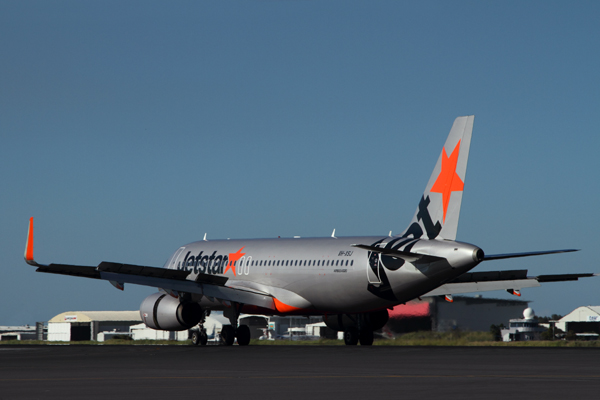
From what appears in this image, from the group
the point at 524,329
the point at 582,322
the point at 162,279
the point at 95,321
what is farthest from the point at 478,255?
the point at 95,321

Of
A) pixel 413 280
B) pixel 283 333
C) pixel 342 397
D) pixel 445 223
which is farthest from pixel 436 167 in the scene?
pixel 283 333

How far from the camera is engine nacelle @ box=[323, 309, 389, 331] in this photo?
3631cm

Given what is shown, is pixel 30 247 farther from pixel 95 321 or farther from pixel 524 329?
pixel 95 321

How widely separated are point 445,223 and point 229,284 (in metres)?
11.4

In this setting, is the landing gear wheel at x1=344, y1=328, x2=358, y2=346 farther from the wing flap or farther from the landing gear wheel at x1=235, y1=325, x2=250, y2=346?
the wing flap

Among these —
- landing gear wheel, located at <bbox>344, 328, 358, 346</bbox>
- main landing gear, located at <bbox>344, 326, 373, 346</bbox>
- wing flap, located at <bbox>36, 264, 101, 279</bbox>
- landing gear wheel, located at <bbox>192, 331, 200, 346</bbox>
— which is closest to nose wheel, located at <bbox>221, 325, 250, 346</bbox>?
landing gear wheel, located at <bbox>192, 331, 200, 346</bbox>

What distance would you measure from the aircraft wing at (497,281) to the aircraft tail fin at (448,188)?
189 inches

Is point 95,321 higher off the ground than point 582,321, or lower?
lower

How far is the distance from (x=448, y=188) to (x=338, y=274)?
18.1 ft

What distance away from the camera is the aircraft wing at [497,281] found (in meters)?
34.0

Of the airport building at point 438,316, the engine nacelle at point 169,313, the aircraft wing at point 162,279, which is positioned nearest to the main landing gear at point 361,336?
the aircraft wing at point 162,279

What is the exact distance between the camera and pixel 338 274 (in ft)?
109

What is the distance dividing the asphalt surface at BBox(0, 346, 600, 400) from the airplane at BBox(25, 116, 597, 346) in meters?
6.84

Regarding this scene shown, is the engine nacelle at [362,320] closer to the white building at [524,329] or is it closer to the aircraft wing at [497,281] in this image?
the aircraft wing at [497,281]
